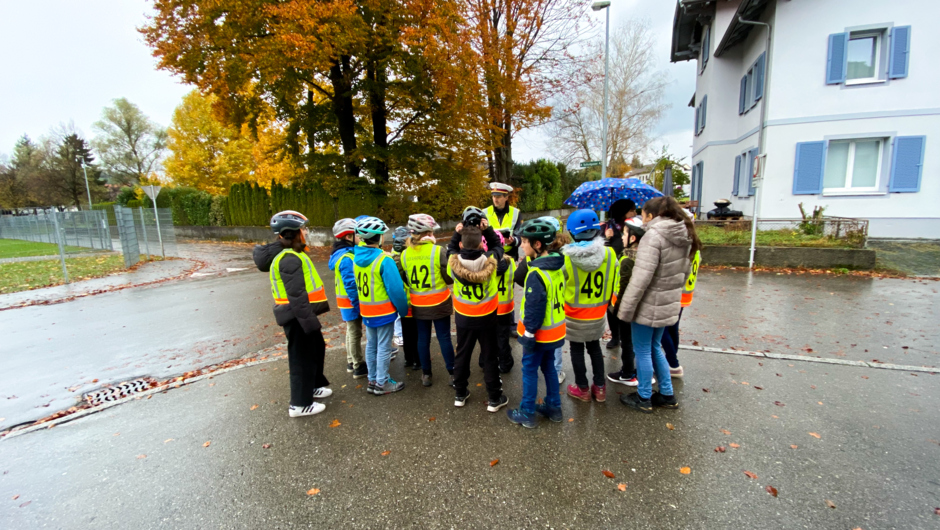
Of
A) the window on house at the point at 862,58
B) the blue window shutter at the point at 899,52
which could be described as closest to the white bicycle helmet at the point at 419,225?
the window on house at the point at 862,58

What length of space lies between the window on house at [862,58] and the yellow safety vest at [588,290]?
572 inches

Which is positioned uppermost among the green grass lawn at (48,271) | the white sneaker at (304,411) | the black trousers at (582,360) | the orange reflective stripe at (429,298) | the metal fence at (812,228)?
the metal fence at (812,228)

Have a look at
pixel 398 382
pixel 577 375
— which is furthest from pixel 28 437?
pixel 577 375

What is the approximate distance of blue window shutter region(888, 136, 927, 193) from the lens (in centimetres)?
1177

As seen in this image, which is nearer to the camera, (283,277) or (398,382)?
(283,277)

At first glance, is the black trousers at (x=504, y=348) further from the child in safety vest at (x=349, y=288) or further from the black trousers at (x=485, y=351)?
the child in safety vest at (x=349, y=288)

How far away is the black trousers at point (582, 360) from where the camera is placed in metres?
3.61

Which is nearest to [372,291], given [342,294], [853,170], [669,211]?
[342,294]

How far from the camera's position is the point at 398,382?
427 cm

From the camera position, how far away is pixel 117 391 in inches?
180

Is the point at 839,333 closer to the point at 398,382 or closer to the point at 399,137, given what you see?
the point at 398,382

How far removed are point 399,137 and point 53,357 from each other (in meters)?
13.7

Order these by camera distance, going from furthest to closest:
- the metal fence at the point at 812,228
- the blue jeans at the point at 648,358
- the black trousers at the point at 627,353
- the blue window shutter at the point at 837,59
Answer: the blue window shutter at the point at 837,59 → the metal fence at the point at 812,228 → the black trousers at the point at 627,353 → the blue jeans at the point at 648,358

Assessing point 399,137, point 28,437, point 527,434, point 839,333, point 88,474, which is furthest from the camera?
point 399,137
